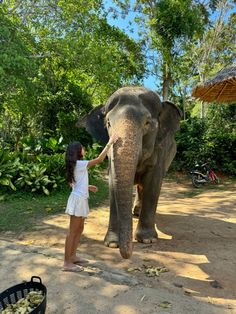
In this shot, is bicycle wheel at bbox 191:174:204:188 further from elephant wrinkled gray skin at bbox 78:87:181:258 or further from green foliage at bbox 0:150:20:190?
elephant wrinkled gray skin at bbox 78:87:181:258

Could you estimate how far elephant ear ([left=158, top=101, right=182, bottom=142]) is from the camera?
5832 millimetres

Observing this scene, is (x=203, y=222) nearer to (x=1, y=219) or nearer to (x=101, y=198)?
(x=101, y=198)

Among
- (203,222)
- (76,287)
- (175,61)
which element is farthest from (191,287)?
(175,61)

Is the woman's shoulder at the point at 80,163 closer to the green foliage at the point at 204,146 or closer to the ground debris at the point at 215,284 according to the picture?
the ground debris at the point at 215,284

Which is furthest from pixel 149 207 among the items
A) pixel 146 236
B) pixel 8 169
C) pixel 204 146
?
pixel 204 146

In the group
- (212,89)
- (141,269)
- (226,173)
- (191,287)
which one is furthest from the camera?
(226,173)

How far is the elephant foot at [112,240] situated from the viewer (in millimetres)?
5301

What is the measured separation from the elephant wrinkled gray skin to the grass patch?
6.28 feet

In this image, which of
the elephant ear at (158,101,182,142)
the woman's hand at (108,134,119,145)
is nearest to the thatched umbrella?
the elephant ear at (158,101,182,142)

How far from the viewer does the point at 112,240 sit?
5.34 m

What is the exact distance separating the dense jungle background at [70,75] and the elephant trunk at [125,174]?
3.84m

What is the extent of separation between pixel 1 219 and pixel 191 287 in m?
3.94

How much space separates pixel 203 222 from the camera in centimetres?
684

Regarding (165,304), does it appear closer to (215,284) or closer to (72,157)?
(215,284)
